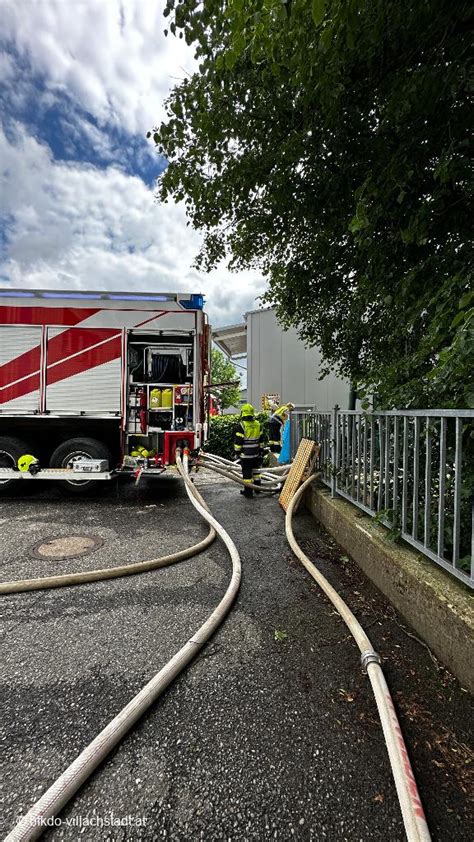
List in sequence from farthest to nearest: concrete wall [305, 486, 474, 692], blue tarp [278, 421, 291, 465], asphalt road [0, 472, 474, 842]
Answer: blue tarp [278, 421, 291, 465] < concrete wall [305, 486, 474, 692] < asphalt road [0, 472, 474, 842]

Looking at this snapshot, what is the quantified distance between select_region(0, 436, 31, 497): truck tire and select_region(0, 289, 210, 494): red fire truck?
0.02 m

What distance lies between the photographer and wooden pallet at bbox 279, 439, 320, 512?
222 inches

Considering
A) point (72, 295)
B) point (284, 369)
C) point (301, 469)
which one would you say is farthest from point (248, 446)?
point (284, 369)

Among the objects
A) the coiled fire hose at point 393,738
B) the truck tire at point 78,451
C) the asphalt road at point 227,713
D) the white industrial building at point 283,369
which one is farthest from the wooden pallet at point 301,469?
the white industrial building at point 283,369

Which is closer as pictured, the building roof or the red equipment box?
the red equipment box

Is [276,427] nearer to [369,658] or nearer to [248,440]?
[248,440]

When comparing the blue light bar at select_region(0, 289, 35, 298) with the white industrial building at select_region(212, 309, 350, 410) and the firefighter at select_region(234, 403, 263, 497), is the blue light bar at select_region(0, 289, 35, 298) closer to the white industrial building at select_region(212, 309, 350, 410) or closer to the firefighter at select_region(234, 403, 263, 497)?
the firefighter at select_region(234, 403, 263, 497)

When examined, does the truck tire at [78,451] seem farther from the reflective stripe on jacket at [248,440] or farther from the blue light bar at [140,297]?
the blue light bar at [140,297]

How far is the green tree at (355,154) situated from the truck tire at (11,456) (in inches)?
179

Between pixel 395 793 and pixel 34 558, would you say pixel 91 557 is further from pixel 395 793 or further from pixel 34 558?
pixel 395 793

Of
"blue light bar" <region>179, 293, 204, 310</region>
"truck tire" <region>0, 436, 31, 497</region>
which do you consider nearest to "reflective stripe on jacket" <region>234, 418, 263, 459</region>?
"blue light bar" <region>179, 293, 204, 310</region>

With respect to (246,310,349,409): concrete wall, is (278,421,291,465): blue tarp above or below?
below

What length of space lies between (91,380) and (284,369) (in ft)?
32.9

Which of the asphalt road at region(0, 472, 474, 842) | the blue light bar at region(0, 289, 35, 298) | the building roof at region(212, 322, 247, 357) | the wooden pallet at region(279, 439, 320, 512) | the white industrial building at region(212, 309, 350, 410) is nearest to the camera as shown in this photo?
the asphalt road at region(0, 472, 474, 842)
